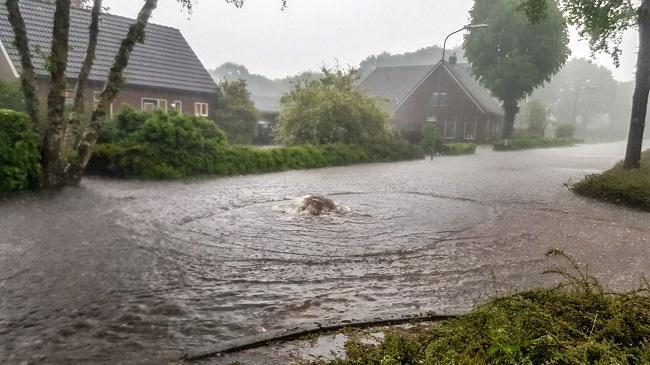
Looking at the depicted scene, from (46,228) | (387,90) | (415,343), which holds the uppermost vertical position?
(387,90)

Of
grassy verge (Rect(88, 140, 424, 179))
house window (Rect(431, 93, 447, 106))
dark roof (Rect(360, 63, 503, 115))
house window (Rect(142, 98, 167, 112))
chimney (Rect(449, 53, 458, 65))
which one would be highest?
chimney (Rect(449, 53, 458, 65))

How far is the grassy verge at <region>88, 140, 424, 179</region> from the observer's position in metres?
15.9

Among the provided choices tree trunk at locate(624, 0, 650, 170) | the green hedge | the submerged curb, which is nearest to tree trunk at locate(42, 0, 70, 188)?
the submerged curb

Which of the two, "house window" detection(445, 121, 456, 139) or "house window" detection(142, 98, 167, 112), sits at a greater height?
"house window" detection(142, 98, 167, 112)

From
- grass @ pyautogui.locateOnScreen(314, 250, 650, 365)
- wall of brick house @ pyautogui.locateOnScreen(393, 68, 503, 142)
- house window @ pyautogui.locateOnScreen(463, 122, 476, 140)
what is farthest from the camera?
house window @ pyautogui.locateOnScreen(463, 122, 476, 140)

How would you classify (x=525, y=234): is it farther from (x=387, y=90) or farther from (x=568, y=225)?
(x=387, y=90)

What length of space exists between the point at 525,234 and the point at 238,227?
565 cm

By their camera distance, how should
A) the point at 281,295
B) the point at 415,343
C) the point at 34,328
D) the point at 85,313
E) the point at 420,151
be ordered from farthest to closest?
the point at 420,151 < the point at 281,295 < the point at 85,313 < the point at 34,328 < the point at 415,343

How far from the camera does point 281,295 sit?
5723mm

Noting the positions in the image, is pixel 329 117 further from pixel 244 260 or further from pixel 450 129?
pixel 450 129

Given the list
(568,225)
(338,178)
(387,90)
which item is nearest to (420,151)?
(338,178)

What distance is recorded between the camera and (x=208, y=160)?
17.6 metres

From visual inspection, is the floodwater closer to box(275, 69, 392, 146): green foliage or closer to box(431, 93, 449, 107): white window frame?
box(275, 69, 392, 146): green foliage

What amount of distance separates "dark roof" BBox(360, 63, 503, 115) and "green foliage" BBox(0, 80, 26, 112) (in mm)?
42752
